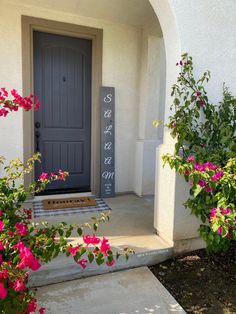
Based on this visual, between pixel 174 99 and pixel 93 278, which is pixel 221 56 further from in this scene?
pixel 93 278

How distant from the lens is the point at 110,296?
1.67 m

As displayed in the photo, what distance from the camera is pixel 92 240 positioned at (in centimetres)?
99

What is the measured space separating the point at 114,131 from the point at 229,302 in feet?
7.44

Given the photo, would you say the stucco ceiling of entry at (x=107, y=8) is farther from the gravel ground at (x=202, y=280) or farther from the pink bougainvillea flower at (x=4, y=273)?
the pink bougainvillea flower at (x=4, y=273)

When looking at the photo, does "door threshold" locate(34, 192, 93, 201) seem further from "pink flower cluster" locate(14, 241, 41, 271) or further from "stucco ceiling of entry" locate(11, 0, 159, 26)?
"pink flower cluster" locate(14, 241, 41, 271)

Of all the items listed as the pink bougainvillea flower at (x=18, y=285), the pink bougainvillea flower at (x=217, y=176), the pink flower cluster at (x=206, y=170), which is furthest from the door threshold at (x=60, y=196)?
the pink bougainvillea flower at (x=18, y=285)

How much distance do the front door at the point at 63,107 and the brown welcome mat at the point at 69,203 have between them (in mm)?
215

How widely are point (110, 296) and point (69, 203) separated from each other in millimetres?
1550

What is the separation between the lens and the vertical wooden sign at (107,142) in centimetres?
329

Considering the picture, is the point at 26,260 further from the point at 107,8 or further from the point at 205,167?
the point at 107,8

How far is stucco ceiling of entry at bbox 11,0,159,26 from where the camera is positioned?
279 centimetres

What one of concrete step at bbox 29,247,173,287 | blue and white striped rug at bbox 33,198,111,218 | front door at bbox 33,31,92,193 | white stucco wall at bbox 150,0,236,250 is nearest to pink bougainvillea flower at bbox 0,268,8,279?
concrete step at bbox 29,247,173,287

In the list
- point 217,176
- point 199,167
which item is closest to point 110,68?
point 199,167

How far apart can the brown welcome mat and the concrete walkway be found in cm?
124
